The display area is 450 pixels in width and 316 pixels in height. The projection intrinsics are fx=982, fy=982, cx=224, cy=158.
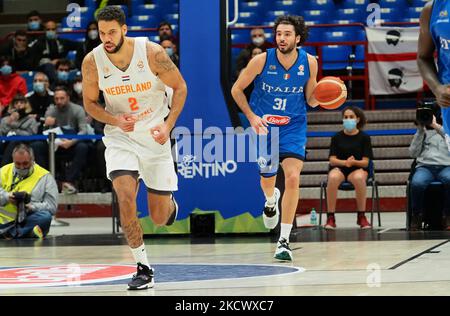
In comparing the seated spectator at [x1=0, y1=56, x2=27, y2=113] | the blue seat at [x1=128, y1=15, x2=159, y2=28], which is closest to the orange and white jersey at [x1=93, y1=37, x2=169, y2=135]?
the seated spectator at [x1=0, y1=56, x2=27, y2=113]

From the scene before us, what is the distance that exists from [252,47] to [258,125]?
289 inches

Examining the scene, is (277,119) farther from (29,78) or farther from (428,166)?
(29,78)

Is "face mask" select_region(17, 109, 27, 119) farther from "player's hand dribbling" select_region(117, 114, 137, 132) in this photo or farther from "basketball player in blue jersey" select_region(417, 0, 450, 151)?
"basketball player in blue jersey" select_region(417, 0, 450, 151)

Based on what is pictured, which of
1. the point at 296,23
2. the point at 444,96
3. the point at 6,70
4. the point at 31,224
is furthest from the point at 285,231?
the point at 6,70

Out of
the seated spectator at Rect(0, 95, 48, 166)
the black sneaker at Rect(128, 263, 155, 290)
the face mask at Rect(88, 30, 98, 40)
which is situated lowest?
the black sneaker at Rect(128, 263, 155, 290)

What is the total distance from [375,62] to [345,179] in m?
4.30

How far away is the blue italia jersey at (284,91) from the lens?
927 cm

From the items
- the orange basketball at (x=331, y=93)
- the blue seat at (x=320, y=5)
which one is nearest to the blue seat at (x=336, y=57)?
the blue seat at (x=320, y=5)

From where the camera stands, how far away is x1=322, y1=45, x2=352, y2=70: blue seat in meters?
17.6

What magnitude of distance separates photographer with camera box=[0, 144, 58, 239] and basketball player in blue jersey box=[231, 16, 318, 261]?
12.3 feet

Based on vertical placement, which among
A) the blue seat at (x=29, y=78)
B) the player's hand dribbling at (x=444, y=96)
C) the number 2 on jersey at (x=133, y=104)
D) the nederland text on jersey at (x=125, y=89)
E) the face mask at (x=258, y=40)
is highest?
the face mask at (x=258, y=40)

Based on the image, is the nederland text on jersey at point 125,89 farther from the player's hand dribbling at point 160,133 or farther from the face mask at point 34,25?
the face mask at point 34,25

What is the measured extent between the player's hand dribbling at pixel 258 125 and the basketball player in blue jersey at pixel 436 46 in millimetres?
3043
